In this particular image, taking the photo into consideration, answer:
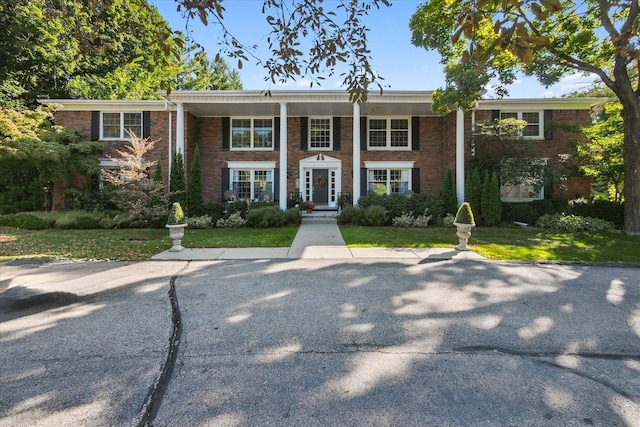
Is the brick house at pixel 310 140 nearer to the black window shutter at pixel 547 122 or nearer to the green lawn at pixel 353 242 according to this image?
the black window shutter at pixel 547 122

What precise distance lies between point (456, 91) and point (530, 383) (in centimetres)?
1087

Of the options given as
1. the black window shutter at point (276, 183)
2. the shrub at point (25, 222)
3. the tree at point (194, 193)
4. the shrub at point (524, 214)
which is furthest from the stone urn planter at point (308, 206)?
the shrub at point (25, 222)

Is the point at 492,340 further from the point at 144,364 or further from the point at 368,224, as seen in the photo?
the point at 368,224

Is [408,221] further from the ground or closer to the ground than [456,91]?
closer to the ground

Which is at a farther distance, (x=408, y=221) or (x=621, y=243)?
(x=408, y=221)

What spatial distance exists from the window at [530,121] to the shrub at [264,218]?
11.8 m

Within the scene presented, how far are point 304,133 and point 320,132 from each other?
34.2 inches

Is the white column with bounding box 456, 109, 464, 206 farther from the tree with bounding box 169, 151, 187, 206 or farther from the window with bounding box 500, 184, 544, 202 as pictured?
the tree with bounding box 169, 151, 187, 206

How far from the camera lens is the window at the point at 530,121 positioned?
16.0 metres

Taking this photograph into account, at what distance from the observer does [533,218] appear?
1398 cm

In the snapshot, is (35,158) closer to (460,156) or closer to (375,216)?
(375,216)

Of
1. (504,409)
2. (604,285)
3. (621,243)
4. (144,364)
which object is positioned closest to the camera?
(504,409)

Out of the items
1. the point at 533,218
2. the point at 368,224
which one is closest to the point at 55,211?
the point at 368,224

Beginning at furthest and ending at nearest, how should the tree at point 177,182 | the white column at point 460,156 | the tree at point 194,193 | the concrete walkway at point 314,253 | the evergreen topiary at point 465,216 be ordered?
1. the white column at point 460,156
2. the tree at point 194,193
3. the tree at point 177,182
4. the evergreen topiary at point 465,216
5. the concrete walkway at point 314,253
